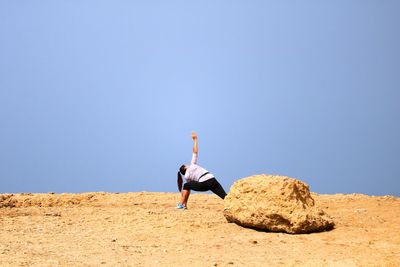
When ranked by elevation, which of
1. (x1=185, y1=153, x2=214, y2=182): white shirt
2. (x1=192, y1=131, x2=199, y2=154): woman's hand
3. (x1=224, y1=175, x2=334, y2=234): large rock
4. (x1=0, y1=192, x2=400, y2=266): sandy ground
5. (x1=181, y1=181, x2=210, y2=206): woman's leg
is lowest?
(x1=0, y1=192, x2=400, y2=266): sandy ground

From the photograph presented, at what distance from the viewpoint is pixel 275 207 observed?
970 centimetres

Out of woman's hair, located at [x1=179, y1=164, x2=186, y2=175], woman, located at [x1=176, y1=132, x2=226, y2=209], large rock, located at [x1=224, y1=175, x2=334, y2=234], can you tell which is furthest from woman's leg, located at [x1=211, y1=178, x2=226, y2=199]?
large rock, located at [x1=224, y1=175, x2=334, y2=234]

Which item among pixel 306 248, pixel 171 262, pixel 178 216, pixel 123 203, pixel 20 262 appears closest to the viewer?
pixel 20 262

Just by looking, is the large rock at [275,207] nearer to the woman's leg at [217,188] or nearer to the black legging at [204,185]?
the black legging at [204,185]

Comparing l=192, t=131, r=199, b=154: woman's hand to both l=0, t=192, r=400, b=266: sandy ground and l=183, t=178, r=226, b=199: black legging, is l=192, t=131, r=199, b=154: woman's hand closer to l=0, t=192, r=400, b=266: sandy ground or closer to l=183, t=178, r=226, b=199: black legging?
l=183, t=178, r=226, b=199: black legging

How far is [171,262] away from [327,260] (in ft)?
7.56

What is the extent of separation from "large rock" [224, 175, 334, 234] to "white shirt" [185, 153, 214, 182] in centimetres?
183

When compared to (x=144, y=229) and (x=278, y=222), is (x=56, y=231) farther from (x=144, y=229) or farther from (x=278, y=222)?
(x=278, y=222)

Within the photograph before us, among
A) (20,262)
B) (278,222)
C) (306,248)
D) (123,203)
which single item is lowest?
(20,262)

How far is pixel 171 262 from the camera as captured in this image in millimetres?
7605

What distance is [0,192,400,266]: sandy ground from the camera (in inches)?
301

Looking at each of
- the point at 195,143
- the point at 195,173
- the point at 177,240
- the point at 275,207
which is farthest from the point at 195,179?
the point at 177,240

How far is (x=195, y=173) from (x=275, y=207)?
2.89 metres

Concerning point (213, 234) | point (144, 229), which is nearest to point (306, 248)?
point (213, 234)
